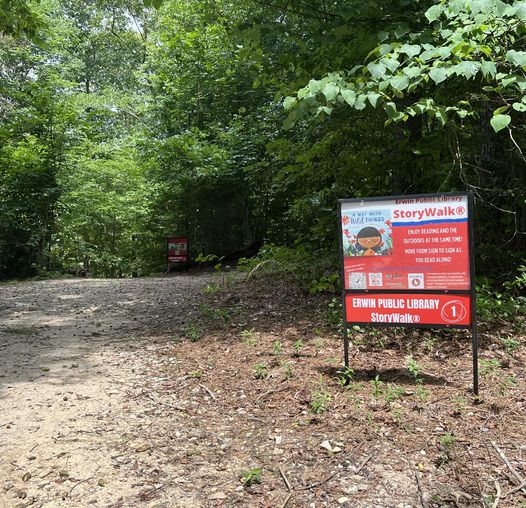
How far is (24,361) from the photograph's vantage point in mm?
5613

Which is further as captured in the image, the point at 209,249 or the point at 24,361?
the point at 209,249

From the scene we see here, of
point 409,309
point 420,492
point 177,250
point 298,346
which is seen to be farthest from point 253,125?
point 420,492

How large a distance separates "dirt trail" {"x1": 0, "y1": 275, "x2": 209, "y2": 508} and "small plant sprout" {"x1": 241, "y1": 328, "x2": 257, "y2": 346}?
114 cm

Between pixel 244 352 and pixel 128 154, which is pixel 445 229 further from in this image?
pixel 128 154

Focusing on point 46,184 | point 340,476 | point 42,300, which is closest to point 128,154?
point 46,184

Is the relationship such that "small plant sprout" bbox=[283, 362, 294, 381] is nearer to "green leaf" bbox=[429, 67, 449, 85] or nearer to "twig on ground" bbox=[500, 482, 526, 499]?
"twig on ground" bbox=[500, 482, 526, 499]

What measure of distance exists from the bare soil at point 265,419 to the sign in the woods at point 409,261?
0.55 metres

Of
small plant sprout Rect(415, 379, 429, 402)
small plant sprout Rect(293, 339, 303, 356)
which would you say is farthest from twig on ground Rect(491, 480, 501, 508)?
small plant sprout Rect(293, 339, 303, 356)

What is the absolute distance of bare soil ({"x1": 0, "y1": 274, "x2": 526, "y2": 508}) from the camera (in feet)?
9.31

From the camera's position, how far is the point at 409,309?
4086 mm

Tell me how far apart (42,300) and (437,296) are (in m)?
9.11

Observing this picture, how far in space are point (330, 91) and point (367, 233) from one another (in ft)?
4.05

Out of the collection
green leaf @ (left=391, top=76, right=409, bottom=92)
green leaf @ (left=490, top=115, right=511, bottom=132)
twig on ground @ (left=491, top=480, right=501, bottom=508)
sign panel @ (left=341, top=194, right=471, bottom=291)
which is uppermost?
green leaf @ (left=391, top=76, right=409, bottom=92)

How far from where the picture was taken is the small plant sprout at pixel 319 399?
12.3 feet
